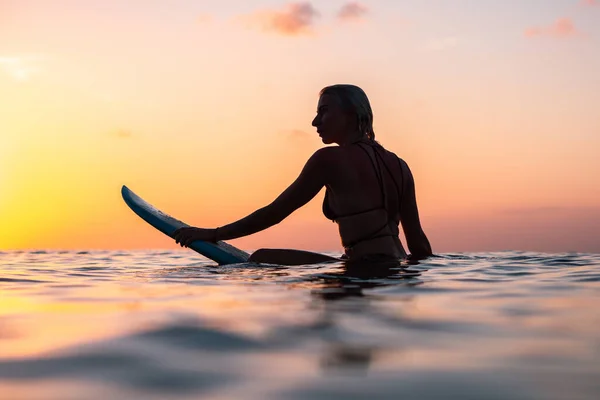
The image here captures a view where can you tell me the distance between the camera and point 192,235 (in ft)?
19.3

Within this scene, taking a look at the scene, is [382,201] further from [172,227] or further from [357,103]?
[172,227]

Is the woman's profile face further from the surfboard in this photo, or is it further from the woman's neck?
the surfboard

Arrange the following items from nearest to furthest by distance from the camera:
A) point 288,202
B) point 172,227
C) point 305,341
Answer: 1. point 305,341
2. point 288,202
3. point 172,227

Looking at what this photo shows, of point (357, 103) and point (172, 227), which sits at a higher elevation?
point (357, 103)

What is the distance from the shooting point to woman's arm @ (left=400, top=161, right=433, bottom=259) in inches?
224

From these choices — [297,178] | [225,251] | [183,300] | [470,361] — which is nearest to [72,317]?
[183,300]

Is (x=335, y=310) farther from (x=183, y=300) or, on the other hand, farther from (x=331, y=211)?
(x=331, y=211)

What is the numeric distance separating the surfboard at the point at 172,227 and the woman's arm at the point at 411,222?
5.30 ft

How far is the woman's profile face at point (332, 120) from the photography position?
218 inches

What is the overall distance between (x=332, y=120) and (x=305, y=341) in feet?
12.1

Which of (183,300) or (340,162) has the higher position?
(340,162)

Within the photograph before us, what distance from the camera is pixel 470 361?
1826 mm

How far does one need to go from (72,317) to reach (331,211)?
9.77 feet

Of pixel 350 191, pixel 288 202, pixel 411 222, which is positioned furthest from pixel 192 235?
pixel 411 222
